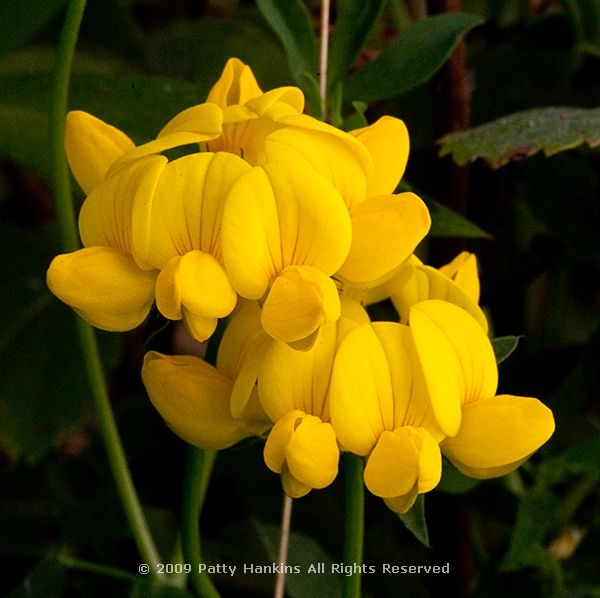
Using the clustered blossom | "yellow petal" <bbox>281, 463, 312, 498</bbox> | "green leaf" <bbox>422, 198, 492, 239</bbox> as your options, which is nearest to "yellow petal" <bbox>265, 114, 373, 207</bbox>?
the clustered blossom

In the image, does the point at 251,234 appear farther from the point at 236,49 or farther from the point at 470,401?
the point at 236,49

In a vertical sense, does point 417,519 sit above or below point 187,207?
below

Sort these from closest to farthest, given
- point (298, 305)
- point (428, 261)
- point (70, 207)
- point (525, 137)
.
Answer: point (298, 305) → point (70, 207) → point (525, 137) → point (428, 261)

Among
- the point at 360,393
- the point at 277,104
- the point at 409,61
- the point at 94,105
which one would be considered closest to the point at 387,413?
the point at 360,393

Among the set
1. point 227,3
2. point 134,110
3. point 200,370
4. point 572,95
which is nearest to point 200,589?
point 200,370

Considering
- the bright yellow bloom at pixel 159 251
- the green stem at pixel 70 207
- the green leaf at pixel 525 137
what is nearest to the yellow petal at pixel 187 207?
the bright yellow bloom at pixel 159 251

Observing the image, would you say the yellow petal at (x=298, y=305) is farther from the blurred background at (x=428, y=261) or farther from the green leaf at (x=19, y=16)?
the green leaf at (x=19, y=16)

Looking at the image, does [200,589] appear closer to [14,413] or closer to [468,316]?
[468,316]
